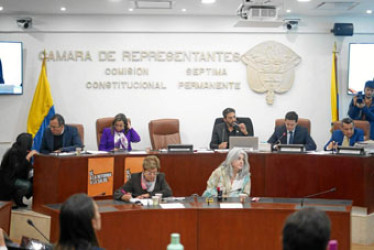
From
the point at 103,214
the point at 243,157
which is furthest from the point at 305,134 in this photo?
the point at 103,214

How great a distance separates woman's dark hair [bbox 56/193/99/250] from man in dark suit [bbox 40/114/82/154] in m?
4.24

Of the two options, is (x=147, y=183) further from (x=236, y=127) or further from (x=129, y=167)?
(x=236, y=127)

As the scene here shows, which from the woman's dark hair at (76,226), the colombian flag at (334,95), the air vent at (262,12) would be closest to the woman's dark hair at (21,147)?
the air vent at (262,12)

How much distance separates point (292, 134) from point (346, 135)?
2.28 feet

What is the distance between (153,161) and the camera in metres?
5.41

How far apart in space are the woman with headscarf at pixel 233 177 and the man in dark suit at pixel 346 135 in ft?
5.40

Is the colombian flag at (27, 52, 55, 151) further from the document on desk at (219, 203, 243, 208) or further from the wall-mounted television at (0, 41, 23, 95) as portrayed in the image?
the document on desk at (219, 203, 243, 208)

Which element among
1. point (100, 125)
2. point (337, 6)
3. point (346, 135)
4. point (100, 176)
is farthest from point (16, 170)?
point (337, 6)

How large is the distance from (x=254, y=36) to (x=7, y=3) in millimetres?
4086

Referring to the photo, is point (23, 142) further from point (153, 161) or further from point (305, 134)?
point (305, 134)

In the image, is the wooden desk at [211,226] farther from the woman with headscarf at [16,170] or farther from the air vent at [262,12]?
the air vent at [262,12]

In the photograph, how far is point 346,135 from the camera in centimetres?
704

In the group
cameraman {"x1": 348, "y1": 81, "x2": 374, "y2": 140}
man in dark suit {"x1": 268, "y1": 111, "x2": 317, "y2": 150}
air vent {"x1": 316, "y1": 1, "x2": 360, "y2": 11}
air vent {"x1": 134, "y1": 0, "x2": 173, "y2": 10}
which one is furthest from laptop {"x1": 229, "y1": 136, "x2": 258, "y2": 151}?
air vent {"x1": 316, "y1": 1, "x2": 360, "y2": 11}

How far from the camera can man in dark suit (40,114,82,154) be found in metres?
6.84
